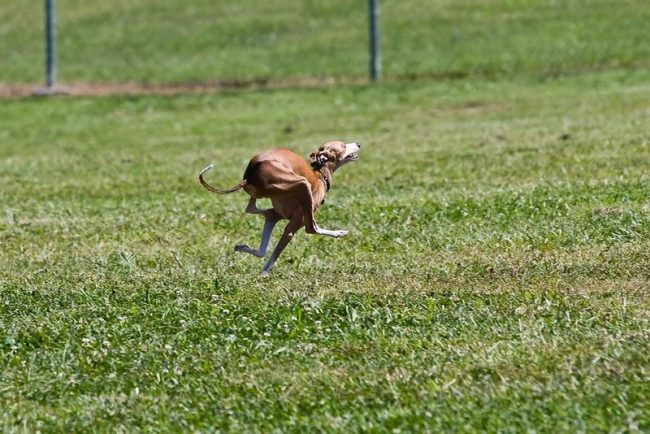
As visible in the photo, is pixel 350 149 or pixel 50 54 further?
pixel 50 54

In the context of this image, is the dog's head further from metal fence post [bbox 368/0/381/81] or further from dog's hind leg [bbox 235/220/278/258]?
metal fence post [bbox 368/0/381/81]

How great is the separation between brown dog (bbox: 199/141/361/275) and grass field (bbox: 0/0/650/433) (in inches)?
17.8

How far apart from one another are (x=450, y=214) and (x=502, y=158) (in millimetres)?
4433

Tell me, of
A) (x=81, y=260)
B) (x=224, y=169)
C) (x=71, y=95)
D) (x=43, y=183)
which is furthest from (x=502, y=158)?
(x=71, y=95)

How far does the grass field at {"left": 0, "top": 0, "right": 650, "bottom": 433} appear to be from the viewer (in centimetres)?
634

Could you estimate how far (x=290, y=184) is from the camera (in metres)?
8.42

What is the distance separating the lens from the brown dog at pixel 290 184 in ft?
27.3

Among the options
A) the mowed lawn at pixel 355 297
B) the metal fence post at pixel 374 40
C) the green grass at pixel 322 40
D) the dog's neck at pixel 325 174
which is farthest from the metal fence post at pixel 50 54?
the dog's neck at pixel 325 174

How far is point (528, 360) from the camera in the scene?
22.2 ft

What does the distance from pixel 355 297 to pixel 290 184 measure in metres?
0.85

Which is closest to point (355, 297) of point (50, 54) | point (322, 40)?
point (50, 54)

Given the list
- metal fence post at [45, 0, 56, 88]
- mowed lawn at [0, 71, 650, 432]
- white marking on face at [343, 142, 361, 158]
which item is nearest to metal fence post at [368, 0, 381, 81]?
metal fence post at [45, 0, 56, 88]

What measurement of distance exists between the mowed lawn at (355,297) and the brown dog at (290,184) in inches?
18.2

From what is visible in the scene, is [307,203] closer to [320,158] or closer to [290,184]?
[290,184]
